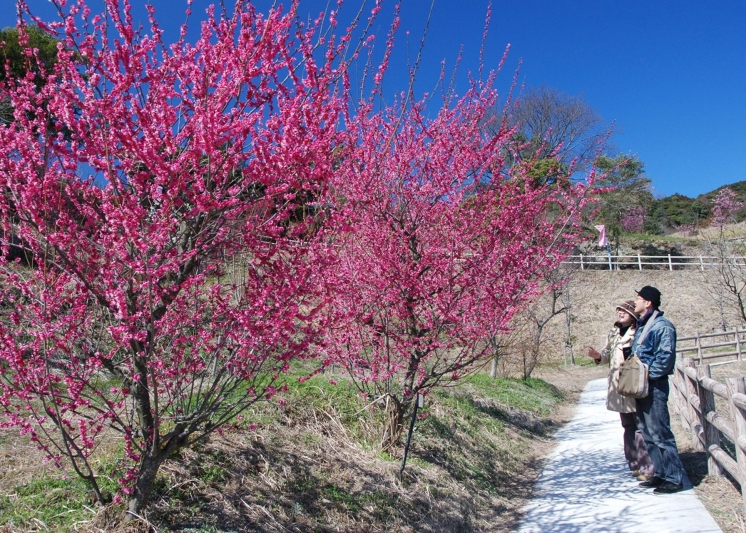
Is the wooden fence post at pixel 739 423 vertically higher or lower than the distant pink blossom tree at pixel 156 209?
lower

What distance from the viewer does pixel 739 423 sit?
4168 mm

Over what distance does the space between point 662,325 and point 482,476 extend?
2520mm

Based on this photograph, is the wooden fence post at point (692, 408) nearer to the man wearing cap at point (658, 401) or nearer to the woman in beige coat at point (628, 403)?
the woman in beige coat at point (628, 403)

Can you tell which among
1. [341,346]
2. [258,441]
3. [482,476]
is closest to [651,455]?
[482,476]

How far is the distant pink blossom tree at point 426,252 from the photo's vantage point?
5.28 m

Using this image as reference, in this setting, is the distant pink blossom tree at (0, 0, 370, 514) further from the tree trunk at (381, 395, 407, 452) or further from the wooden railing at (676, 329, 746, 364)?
the wooden railing at (676, 329, 746, 364)

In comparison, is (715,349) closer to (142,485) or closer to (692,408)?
(692,408)

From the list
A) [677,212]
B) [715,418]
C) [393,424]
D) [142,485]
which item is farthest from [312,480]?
[677,212]

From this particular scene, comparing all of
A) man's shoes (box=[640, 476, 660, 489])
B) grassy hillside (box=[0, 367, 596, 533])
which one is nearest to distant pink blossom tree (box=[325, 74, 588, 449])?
grassy hillside (box=[0, 367, 596, 533])

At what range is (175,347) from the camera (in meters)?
3.14

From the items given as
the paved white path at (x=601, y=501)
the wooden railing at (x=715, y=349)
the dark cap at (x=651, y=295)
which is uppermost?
the dark cap at (x=651, y=295)

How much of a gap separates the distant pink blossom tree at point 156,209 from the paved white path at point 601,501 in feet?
9.27

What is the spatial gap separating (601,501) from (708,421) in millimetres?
1267

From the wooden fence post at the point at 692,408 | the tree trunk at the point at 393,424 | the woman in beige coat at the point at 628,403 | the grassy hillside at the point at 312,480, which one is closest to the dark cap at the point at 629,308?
the woman in beige coat at the point at 628,403
